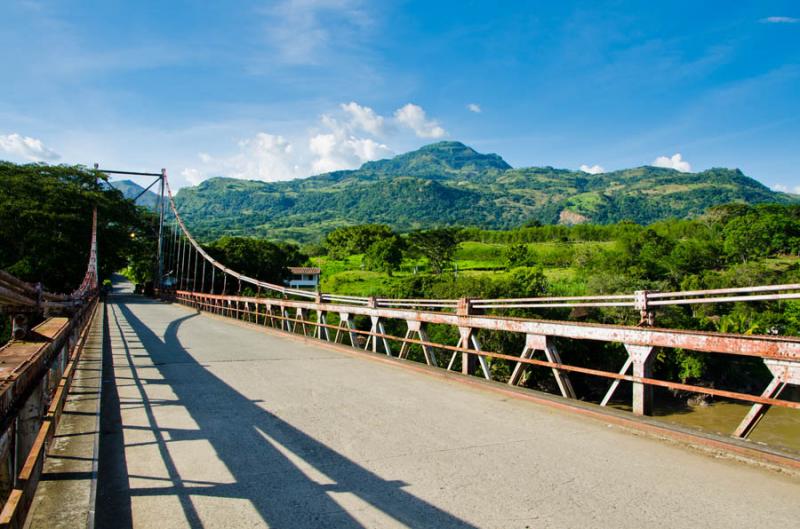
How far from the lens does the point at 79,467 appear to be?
416 centimetres

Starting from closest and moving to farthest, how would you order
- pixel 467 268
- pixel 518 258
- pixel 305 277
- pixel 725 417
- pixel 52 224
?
pixel 725 417, pixel 52 224, pixel 305 277, pixel 467 268, pixel 518 258

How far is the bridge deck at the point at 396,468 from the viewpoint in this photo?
3.46 m

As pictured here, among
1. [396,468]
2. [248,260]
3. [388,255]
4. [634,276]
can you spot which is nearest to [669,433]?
[396,468]

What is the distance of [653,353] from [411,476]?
284 centimetres

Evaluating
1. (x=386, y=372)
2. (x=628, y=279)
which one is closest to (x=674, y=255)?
(x=628, y=279)

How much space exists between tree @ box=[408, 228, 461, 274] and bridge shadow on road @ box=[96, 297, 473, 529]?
4269 inches

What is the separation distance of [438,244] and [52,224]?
7979 centimetres

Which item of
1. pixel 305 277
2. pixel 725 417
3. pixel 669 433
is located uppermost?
pixel 305 277

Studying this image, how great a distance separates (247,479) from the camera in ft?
13.4

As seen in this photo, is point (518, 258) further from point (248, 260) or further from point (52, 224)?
point (52, 224)

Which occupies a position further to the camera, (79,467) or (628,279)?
(628,279)

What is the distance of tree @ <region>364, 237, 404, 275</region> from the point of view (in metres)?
119

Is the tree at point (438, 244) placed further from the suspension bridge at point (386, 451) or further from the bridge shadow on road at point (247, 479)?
the bridge shadow on road at point (247, 479)

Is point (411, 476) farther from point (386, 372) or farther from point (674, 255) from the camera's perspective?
point (674, 255)
